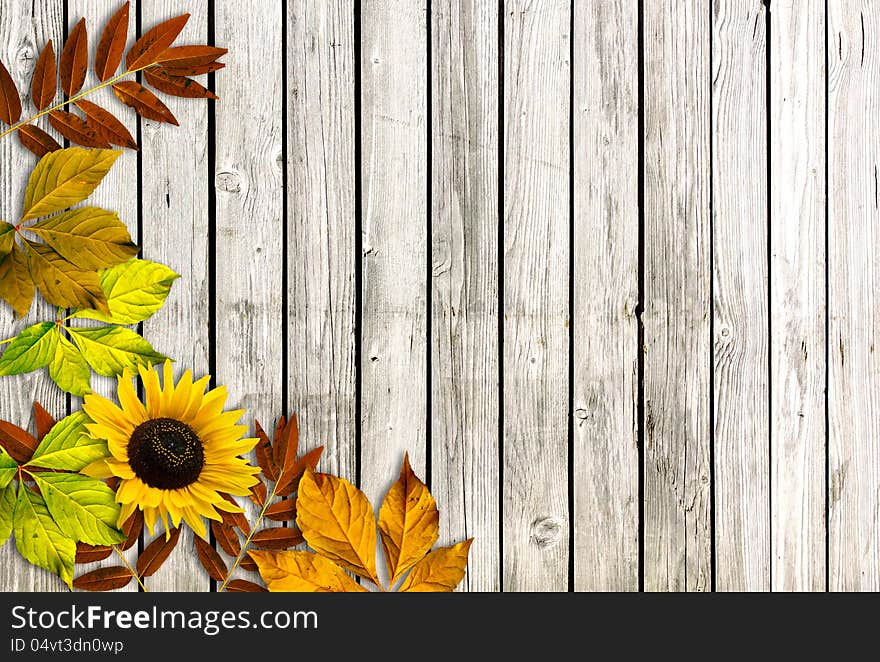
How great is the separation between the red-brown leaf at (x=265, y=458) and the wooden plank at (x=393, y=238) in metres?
0.11

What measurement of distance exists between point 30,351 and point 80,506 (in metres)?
0.20

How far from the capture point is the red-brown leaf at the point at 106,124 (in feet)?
2.86

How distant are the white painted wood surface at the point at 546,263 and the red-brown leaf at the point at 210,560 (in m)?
0.02

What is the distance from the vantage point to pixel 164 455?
844mm

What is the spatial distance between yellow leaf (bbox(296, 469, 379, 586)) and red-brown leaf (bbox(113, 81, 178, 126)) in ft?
1.61

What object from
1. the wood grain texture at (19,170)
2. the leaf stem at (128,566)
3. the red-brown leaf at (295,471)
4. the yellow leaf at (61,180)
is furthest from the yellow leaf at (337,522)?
the yellow leaf at (61,180)

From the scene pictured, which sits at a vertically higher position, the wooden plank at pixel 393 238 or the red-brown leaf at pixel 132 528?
the wooden plank at pixel 393 238

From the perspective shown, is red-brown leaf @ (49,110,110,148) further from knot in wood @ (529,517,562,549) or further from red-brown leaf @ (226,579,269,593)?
knot in wood @ (529,517,562,549)

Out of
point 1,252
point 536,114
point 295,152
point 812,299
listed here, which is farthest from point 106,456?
point 812,299

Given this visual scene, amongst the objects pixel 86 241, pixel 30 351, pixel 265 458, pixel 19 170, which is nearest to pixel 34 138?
pixel 19 170

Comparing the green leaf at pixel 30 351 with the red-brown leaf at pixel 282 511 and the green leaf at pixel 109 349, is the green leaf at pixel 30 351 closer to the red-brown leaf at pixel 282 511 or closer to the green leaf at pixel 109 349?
the green leaf at pixel 109 349

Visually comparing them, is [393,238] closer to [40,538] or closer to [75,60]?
[75,60]

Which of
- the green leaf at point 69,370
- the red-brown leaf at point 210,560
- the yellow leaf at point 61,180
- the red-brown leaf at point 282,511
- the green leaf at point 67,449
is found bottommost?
the red-brown leaf at point 210,560
